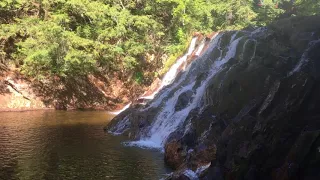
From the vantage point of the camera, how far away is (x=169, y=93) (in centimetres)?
2655

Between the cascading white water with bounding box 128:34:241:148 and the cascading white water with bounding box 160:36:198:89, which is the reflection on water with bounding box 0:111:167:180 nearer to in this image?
the cascading white water with bounding box 128:34:241:148

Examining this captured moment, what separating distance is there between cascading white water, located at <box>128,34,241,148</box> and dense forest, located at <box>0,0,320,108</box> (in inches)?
430

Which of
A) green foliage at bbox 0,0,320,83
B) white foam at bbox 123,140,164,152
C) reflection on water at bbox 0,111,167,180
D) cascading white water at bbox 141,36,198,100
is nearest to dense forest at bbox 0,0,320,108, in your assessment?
green foliage at bbox 0,0,320,83

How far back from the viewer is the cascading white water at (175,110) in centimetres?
2184

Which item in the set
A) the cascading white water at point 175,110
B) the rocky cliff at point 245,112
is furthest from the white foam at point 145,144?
the rocky cliff at point 245,112

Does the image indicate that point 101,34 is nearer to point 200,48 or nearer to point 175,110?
point 200,48

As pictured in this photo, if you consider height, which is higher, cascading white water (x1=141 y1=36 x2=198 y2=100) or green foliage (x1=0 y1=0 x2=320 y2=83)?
green foliage (x1=0 y1=0 x2=320 y2=83)

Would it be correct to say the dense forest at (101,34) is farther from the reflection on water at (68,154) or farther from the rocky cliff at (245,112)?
the rocky cliff at (245,112)

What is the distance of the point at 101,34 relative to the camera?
35906 millimetres

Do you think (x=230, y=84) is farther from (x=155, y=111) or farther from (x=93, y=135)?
(x=93, y=135)

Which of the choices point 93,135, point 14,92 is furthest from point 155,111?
point 14,92

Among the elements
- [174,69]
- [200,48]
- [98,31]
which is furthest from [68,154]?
[98,31]

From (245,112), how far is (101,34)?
22410 millimetres

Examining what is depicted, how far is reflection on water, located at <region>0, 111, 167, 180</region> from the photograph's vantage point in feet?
50.9
